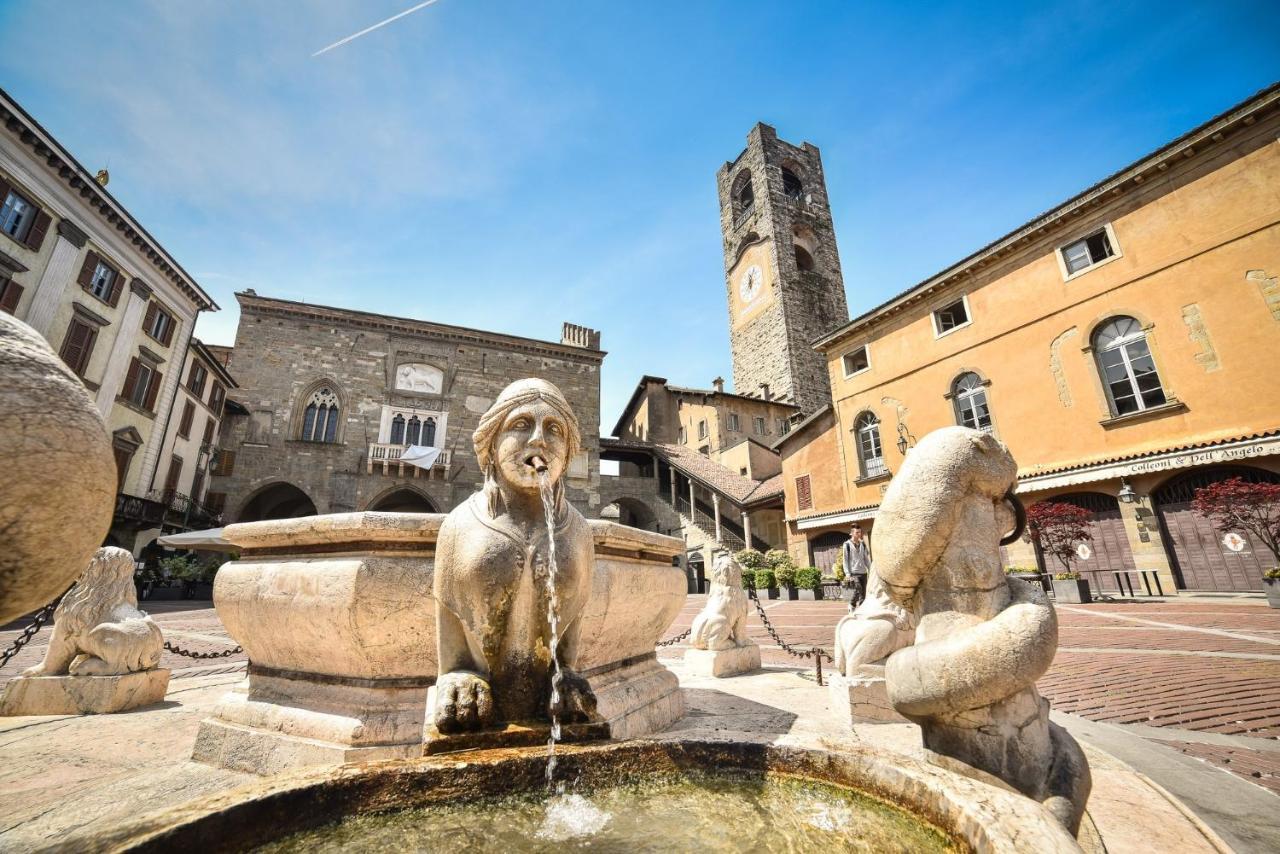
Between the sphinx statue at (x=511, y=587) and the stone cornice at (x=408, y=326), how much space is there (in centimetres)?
2516

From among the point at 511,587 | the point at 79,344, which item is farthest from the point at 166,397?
the point at 511,587

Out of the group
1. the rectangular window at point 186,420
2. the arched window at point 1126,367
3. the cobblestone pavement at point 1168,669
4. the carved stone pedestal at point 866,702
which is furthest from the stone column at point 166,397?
the arched window at point 1126,367

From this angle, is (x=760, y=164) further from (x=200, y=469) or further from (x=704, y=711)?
(x=704, y=711)

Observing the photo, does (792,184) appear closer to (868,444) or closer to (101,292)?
(868,444)

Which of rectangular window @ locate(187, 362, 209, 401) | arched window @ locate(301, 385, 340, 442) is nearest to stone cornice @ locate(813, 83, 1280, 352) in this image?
arched window @ locate(301, 385, 340, 442)

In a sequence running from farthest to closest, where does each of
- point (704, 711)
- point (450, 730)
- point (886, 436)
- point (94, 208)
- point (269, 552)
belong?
point (886, 436)
point (94, 208)
point (704, 711)
point (269, 552)
point (450, 730)

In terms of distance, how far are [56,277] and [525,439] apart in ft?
70.9

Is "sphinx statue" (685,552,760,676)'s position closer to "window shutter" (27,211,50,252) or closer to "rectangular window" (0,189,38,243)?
"rectangular window" (0,189,38,243)

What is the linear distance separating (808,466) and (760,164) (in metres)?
23.9

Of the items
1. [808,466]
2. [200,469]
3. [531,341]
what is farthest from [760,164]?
[200,469]

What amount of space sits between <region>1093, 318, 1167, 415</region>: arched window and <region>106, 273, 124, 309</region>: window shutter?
28971mm

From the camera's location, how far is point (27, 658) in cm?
598

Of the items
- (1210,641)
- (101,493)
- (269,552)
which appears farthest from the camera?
(1210,641)

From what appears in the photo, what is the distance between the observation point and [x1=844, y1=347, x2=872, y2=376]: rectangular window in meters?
19.4
